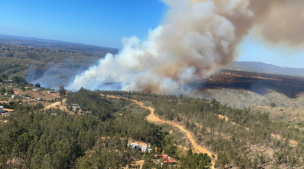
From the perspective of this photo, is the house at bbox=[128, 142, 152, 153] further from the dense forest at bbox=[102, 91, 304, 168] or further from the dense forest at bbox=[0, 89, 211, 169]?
the dense forest at bbox=[102, 91, 304, 168]

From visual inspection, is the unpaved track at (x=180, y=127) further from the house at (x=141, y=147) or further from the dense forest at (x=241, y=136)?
the house at (x=141, y=147)

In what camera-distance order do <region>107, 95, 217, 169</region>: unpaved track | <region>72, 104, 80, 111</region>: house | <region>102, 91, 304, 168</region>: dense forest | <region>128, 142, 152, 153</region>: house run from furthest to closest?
<region>72, 104, 80, 111</region>: house < <region>107, 95, 217, 169</region>: unpaved track < <region>128, 142, 152, 153</region>: house < <region>102, 91, 304, 168</region>: dense forest

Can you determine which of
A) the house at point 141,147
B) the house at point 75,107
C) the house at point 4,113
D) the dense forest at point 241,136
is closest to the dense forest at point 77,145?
the house at point 141,147

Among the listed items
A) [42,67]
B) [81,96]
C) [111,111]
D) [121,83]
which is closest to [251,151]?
[111,111]

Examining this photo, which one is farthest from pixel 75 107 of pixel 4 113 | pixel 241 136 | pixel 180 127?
pixel 241 136

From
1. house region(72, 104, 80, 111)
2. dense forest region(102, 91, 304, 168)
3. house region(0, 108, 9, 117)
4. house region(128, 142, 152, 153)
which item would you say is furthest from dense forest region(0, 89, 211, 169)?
house region(72, 104, 80, 111)

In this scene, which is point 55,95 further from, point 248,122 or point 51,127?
point 248,122
